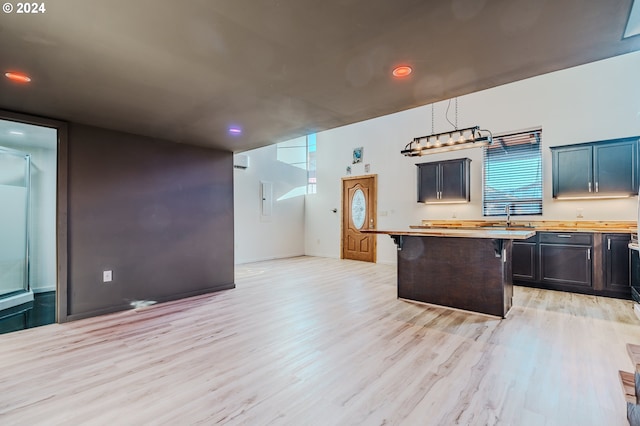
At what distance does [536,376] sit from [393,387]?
1018mm

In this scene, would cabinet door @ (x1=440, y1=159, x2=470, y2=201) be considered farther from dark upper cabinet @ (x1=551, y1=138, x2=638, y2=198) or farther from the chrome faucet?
dark upper cabinet @ (x1=551, y1=138, x2=638, y2=198)

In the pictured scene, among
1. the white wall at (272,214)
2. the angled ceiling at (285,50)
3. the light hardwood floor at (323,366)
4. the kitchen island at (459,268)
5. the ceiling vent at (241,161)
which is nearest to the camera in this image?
the angled ceiling at (285,50)

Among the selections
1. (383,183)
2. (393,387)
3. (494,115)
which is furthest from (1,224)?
(494,115)

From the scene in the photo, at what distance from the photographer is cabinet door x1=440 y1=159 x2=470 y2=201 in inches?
212

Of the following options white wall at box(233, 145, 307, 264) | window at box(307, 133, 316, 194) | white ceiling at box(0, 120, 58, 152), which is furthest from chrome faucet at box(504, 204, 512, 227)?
white ceiling at box(0, 120, 58, 152)

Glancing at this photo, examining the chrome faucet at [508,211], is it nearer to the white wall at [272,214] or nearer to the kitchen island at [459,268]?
the kitchen island at [459,268]

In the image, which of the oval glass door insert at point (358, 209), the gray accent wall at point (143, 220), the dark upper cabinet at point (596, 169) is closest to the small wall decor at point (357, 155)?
the oval glass door insert at point (358, 209)

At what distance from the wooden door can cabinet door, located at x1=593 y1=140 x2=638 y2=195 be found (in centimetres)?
385

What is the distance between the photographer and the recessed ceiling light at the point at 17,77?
2137 millimetres

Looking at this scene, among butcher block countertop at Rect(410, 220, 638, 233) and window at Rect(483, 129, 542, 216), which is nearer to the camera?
butcher block countertop at Rect(410, 220, 638, 233)

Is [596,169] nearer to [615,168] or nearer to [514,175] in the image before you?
[615,168]

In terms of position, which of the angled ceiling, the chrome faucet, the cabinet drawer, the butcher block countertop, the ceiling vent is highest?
the ceiling vent

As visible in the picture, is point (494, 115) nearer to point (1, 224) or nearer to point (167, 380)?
point (167, 380)

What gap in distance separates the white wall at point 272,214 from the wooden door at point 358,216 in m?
1.38
